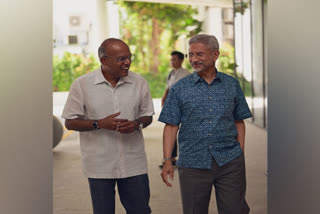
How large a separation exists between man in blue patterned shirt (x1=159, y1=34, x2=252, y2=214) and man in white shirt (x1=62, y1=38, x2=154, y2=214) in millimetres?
256

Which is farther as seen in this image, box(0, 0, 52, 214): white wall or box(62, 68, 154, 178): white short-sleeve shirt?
box(62, 68, 154, 178): white short-sleeve shirt

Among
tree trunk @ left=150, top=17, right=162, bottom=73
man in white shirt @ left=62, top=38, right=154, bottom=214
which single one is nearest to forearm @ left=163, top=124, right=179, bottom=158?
man in white shirt @ left=62, top=38, right=154, bottom=214

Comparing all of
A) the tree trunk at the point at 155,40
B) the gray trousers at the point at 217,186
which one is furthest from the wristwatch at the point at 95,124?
the tree trunk at the point at 155,40

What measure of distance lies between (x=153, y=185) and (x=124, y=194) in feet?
11.8

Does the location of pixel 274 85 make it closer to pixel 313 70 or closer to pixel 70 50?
pixel 313 70

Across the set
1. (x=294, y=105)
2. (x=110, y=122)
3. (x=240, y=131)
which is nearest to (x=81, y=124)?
(x=110, y=122)

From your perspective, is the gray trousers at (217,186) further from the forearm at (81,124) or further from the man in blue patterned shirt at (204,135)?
the forearm at (81,124)

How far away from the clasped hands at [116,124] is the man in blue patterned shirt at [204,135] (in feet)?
0.84

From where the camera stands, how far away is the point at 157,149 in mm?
11188

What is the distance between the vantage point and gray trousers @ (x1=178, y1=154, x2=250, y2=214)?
3.68 metres

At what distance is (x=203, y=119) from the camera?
3670 millimetres

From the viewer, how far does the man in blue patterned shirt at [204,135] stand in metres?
3.65

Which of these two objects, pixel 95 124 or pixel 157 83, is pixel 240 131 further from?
pixel 157 83

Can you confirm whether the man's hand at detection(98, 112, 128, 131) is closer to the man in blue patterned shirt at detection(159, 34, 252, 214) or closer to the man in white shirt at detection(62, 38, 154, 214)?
the man in white shirt at detection(62, 38, 154, 214)
